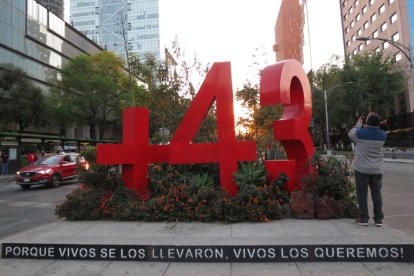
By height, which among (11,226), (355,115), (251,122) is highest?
(355,115)

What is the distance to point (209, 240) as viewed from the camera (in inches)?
215

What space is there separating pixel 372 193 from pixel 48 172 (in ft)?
52.9

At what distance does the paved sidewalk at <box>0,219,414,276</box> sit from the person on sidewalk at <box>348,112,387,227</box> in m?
0.34

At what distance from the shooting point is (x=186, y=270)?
4.81 metres

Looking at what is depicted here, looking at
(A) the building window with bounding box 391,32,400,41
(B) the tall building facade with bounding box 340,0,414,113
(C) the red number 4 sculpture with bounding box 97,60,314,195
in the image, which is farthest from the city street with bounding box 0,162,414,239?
(A) the building window with bounding box 391,32,400,41

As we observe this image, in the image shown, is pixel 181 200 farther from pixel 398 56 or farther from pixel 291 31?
pixel 291 31

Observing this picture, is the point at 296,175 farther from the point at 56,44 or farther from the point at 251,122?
the point at 56,44

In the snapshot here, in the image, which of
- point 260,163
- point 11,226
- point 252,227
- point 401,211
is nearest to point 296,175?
point 260,163

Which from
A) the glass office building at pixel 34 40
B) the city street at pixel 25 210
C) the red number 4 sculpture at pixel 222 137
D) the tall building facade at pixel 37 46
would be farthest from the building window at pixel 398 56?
the city street at pixel 25 210

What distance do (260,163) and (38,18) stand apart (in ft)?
165

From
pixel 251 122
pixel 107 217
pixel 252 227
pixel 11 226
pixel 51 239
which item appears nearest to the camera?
pixel 51 239

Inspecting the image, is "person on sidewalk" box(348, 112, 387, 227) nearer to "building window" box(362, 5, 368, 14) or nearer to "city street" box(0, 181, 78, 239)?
"city street" box(0, 181, 78, 239)

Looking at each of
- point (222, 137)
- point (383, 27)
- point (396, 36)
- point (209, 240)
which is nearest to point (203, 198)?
point (222, 137)

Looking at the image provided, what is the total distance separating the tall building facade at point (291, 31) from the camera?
83.4m
